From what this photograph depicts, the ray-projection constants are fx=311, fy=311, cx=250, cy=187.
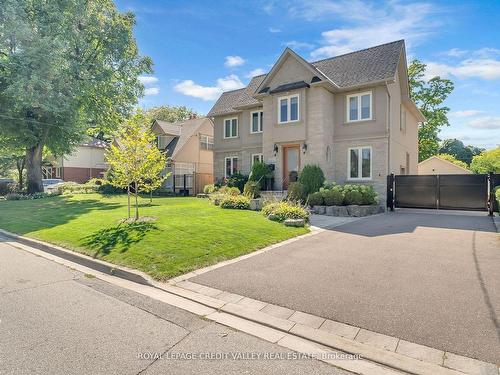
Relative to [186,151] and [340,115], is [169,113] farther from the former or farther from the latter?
[340,115]

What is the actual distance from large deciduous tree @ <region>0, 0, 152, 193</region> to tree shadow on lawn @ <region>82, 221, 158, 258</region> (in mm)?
14583

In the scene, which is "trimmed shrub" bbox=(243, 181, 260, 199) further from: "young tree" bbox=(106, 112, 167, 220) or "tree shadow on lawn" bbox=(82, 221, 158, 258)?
"tree shadow on lawn" bbox=(82, 221, 158, 258)

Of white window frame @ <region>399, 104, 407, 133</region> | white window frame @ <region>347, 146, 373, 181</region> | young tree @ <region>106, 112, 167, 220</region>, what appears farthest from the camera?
white window frame @ <region>399, 104, 407, 133</region>

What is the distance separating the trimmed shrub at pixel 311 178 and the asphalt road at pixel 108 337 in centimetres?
1263

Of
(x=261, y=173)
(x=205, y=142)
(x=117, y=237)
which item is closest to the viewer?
(x=117, y=237)

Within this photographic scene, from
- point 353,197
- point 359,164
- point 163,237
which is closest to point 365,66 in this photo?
point 359,164

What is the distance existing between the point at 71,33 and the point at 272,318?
2497 centimetres

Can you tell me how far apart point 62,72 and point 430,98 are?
32.9 metres

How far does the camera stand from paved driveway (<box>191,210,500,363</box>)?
3967 mm

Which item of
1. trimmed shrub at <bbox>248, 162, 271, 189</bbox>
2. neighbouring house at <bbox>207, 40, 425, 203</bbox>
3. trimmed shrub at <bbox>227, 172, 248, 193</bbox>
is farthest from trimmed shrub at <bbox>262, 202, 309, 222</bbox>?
trimmed shrub at <bbox>227, 172, 248, 193</bbox>

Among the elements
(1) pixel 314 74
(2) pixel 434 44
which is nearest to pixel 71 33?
(1) pixel 314 74

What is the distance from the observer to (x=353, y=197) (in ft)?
50.1

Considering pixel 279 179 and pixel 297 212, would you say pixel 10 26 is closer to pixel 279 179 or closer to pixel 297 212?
pixel 279 179

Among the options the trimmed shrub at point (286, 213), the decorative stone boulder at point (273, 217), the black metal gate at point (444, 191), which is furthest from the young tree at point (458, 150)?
the decorative stone boulder at point (273, 217)
